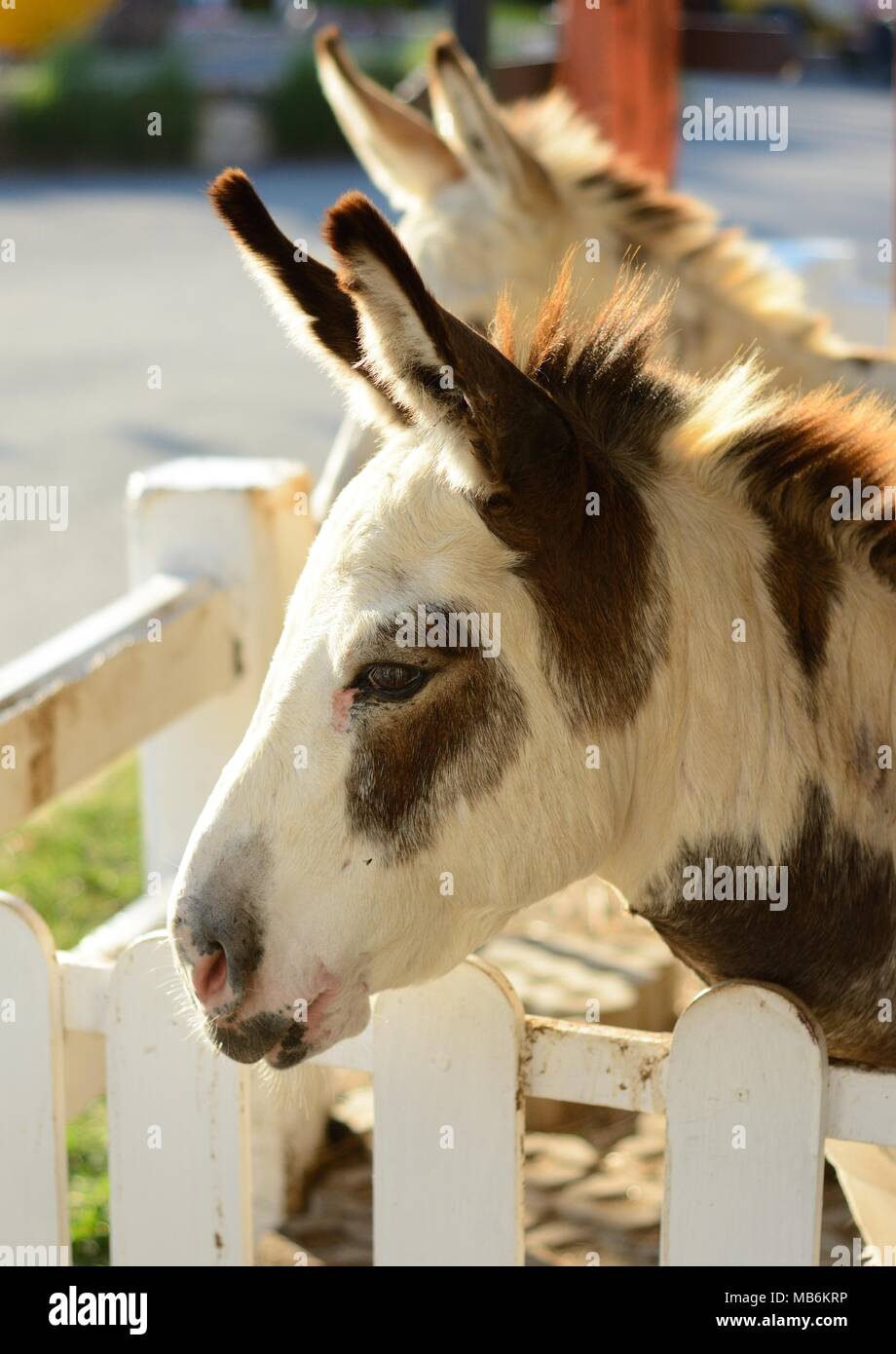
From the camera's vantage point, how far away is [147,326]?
1274 cm

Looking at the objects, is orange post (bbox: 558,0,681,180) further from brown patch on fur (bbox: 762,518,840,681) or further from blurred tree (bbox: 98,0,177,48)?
blurred tree (bbox: 98,0,177,48)

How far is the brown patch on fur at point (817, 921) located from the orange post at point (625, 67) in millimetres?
4809

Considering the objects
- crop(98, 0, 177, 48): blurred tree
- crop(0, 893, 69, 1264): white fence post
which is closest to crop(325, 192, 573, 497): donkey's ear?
crop(0, 893, 69, 1264): white fence post

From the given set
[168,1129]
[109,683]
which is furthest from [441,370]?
[109,683]

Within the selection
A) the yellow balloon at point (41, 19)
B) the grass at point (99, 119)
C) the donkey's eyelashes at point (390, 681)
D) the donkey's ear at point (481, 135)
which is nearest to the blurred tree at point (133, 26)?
the yellow balloon at point (41, 19)

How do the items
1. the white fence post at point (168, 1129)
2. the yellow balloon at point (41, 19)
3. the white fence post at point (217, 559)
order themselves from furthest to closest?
the yellow balloon at point (41, 19) < the white fence post at point (217, 559) < the white fence post at point (168, 1129)

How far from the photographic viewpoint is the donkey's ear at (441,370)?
1.51m

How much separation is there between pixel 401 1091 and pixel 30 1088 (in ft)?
1.68

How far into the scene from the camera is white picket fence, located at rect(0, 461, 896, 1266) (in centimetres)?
167

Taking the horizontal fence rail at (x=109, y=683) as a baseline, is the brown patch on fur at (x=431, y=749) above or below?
below

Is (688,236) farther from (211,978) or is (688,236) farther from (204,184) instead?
(204,184)

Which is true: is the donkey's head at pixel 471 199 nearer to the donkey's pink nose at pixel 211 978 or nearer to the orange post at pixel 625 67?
the donkey's pink nose at pixel 211 978
